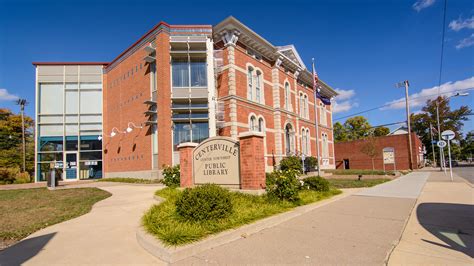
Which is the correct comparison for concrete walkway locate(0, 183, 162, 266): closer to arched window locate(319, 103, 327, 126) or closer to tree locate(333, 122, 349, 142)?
arched window locate(319, 103, 327, 126)

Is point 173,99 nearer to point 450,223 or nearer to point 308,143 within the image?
point 450,223

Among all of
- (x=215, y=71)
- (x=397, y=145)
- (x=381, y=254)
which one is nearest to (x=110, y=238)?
Answer: (x=381, y=254)

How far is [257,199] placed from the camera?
735 centimetres

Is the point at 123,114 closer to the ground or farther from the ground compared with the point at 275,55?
closer to the ground

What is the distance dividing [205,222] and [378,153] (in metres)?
38.9

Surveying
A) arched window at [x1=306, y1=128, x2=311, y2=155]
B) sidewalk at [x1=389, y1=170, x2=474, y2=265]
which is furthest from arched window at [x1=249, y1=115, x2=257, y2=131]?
sidewalk at [x1=389, y1=170, x2=474, y2=265]

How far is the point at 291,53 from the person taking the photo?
27.4 metres

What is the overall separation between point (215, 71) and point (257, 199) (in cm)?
1486

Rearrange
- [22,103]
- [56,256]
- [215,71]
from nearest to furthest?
[56,256]
[215,71]
[22,103]

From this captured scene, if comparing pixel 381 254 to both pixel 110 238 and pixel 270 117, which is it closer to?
pixel 110 238

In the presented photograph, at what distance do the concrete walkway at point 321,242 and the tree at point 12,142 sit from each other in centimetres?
3445

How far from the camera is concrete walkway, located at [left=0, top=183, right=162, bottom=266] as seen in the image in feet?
13.5

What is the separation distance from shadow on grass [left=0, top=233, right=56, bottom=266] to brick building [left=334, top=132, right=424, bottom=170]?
36092mm

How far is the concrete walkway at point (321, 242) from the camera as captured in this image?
3.88 meters
